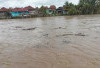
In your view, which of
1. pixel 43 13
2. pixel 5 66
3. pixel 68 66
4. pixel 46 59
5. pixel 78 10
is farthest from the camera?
pixel 78 10

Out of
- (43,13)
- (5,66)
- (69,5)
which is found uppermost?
(69,5)

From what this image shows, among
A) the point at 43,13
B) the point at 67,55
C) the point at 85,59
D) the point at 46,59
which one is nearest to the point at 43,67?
the point at 46,59

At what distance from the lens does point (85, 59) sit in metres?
3.52

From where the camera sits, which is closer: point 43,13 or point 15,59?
point 15,59

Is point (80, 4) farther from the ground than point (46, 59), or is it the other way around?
point (80, 4)

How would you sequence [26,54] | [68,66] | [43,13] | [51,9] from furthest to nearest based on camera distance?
1. [51,9]
2. [43,13]
3. [26,54]
4. [68,66]

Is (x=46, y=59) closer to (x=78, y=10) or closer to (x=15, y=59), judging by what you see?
(x=15, y=59)

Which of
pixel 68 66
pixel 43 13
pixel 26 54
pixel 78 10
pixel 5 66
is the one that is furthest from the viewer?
pixel 78 10

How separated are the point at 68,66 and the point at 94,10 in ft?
165

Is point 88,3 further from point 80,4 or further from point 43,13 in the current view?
point 43,13

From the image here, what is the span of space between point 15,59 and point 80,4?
46.4m

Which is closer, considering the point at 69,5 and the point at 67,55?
the point at 67,55

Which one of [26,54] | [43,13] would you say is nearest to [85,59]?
[26,54]

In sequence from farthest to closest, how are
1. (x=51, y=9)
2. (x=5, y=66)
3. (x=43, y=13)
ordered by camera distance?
(x=51, y=9) < (x=43, y=13) < (x=5, y=66)
